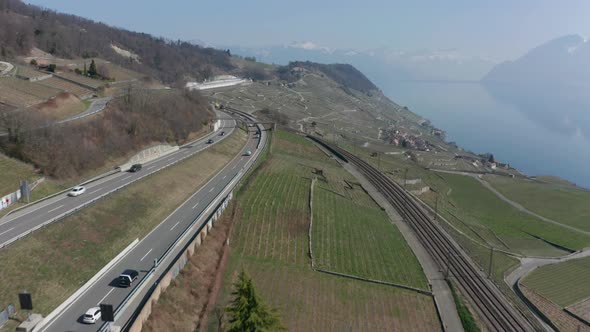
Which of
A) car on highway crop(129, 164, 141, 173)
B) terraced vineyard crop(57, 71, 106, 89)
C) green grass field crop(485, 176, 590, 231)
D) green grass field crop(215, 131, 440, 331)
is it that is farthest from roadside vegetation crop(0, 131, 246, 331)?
green grass field crop(485, 176, 590, 231)

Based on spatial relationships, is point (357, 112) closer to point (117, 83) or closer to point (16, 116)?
point (117, 83)

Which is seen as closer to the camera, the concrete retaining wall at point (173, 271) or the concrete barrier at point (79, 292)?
the concrete barrier at point (79, 292)

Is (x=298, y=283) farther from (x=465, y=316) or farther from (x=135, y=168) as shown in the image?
(x=135, y=168)

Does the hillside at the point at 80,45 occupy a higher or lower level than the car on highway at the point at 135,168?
higher

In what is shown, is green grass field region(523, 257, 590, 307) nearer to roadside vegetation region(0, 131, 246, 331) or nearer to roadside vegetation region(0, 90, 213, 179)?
roadside vegetation region(0, 131, 246, 331)

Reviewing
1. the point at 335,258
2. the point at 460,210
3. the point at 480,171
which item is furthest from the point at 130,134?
the point at 480,171

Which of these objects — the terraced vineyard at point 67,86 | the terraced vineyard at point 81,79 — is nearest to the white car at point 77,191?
the terraced vineyard at point 67,86

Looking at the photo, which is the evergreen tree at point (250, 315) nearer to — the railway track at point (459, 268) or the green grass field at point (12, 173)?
the green grass field at point (12, 173)
